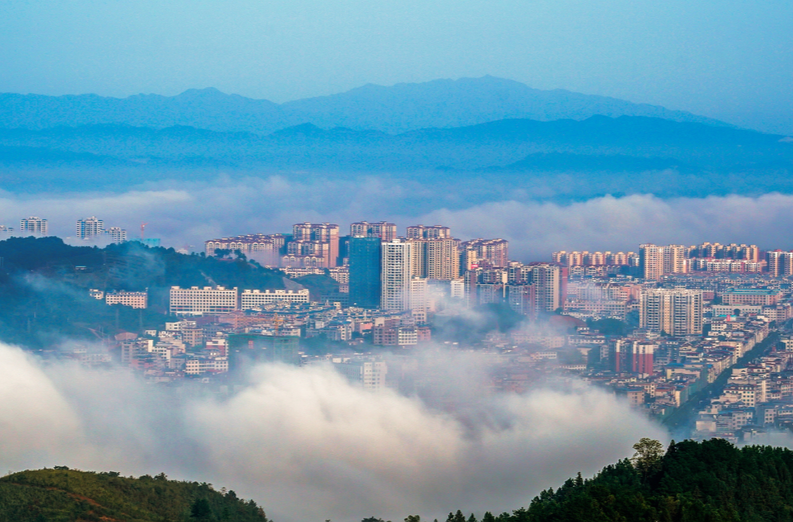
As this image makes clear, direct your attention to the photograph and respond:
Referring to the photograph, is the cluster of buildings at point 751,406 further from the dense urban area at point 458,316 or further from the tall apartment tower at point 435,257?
the tall apartment tower at point 435,257

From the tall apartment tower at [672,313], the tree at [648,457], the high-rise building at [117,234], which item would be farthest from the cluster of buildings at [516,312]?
→ the tree at [648,457]

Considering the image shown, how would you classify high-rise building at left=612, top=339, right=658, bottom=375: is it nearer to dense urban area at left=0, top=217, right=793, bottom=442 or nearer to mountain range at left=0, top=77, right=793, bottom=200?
dense urban area at left=0, top=217, right=793, bottom=442

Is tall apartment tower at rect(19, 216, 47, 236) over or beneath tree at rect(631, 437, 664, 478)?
over

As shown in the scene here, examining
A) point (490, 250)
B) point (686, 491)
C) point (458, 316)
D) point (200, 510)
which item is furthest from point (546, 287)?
point (686, 491)

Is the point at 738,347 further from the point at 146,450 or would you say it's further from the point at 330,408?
the point at 146,450

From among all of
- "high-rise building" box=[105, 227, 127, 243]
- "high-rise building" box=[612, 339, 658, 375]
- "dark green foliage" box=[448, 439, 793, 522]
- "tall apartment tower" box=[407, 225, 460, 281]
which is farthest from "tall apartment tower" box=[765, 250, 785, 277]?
"dark green foliage" box=[448, 439, 793, 522]

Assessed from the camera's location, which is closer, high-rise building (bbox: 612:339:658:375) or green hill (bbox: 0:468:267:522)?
green hill (bbox: 0:468:267:522)

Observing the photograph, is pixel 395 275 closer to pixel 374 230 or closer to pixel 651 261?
pixel 374 230
